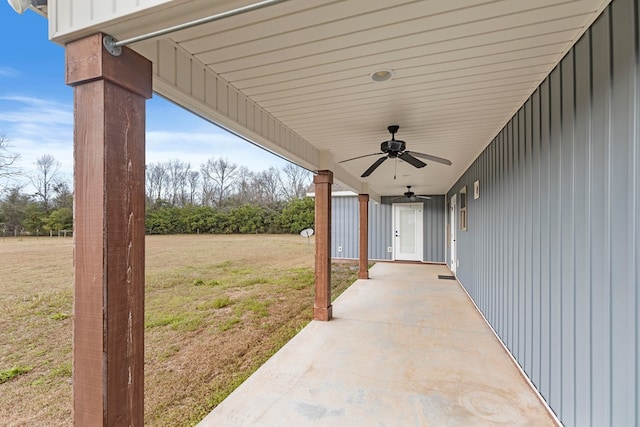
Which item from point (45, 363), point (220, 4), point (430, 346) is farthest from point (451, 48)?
point (45, 363)

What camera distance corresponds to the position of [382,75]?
2.16 meters

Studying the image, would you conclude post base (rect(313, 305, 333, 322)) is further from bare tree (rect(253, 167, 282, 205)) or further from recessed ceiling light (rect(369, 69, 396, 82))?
bare tree (rect(253, 167, 282, 205))

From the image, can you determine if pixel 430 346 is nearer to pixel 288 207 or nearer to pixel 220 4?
pixel 220 4

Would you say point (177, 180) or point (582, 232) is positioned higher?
point (177, 180)

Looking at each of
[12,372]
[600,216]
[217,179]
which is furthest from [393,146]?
[217,179]

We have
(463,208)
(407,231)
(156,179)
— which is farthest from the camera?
(407,231)

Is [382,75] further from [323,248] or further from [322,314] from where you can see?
[322,314]

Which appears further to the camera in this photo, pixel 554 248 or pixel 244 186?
pixel 244 186

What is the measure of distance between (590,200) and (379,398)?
6.45ft

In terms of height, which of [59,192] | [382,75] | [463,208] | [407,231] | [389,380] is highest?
[382,75]

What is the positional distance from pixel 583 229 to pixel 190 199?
1187cm

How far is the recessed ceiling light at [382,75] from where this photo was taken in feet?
6.88

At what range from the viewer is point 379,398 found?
233cm

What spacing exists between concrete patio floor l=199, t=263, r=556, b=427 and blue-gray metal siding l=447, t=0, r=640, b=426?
330 mm
